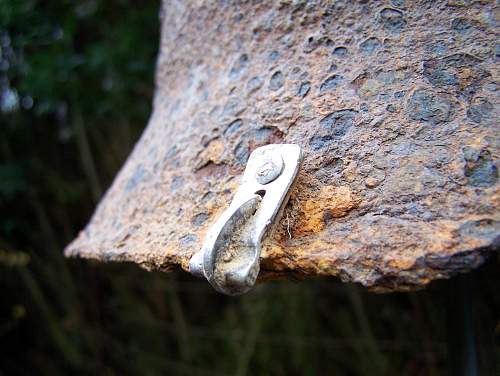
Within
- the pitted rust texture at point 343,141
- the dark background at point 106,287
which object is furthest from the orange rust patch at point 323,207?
the dark background at point 106,287

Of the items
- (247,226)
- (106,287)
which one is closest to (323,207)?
(247,226)

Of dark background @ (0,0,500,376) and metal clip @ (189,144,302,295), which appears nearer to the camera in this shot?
metal clip @ (189,144,302,295)

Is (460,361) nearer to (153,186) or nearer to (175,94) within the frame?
(153,186)

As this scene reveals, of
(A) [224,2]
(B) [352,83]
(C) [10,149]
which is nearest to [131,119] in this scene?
(C) [10,149]

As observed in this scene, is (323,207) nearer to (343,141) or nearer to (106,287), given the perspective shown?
(343,141)

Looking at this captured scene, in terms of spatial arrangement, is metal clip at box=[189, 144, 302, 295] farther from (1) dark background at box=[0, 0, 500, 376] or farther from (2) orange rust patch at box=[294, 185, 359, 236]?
(1) dark background at box=[0, 0, 500, 376]

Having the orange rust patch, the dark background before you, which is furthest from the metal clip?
the dark background
